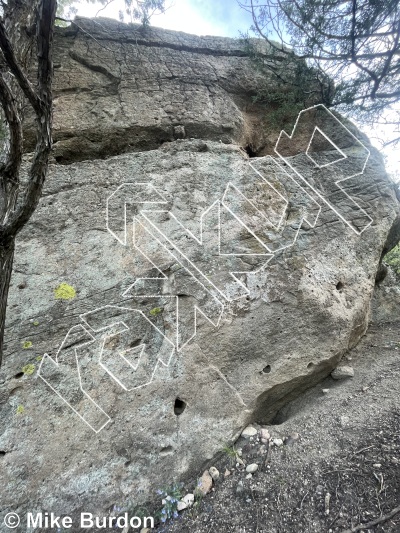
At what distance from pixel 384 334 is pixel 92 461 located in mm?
3128

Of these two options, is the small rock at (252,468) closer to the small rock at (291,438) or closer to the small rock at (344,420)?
the small rock at (291,438)

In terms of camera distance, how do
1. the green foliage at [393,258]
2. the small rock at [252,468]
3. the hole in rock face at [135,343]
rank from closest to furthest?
the small rock at [252,468] → the hole in rock face at [135,343] → the green foliage at [393,258]

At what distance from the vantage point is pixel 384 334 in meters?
3.46

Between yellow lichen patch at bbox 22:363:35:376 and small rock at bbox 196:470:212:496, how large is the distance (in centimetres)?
153

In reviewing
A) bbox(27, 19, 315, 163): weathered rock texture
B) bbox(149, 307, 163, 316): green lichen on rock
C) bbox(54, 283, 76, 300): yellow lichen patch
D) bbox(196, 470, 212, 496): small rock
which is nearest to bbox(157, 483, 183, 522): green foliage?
bbox(196, 470, 212, 496): small rock

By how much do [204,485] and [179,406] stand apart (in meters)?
0.56

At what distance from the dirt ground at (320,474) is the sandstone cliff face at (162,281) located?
235 millimetres

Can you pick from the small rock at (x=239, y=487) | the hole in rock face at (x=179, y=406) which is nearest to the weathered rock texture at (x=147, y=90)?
the hole in rock face at (x=179, y=406)

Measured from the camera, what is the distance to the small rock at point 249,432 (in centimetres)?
254

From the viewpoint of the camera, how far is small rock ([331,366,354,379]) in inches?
115

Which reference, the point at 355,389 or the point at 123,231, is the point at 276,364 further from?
the point at 123,231

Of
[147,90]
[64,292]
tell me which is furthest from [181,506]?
[147,90]

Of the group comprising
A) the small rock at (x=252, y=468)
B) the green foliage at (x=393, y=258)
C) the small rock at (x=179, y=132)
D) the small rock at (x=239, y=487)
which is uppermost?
the small rock at (x=179, y=132)

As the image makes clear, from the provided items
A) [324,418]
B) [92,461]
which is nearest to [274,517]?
[324,418]
